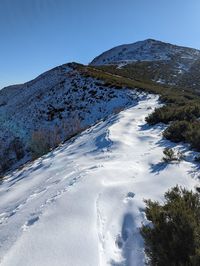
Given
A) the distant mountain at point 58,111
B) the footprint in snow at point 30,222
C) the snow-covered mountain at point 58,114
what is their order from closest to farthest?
the footprint in snow at point 30,222, the distant mountain at point 58,111, the snow-covered mountain at point 58,114

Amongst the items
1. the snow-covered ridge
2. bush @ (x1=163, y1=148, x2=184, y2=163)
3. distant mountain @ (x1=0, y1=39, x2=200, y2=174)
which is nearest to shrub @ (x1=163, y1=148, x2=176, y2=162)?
bush @ (x1=163, y1=148, x2=184, y2=163)

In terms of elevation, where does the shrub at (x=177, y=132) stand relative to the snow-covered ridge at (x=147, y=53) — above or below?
below

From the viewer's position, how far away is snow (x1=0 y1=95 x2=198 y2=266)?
176 inches

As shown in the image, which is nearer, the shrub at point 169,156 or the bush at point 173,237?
the bush at point 173,237

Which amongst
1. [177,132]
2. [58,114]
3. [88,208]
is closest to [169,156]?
[177,132]

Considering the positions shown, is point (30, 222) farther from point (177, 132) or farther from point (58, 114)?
point (58, 114)

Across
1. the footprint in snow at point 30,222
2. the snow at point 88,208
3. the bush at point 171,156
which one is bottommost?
the bush at point 171,156

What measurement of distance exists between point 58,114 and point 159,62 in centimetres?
5417

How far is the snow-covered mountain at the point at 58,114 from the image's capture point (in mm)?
25719

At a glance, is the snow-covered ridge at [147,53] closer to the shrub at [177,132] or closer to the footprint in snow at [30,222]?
the shrub at [177,132]

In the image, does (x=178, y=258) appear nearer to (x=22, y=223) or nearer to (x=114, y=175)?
(x=22, y=223)

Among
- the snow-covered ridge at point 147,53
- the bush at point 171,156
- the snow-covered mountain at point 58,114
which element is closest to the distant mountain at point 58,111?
the snow-covered mountain at point 58,114

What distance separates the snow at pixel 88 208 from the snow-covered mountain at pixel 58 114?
15135 mm

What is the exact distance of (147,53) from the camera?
316 ft
